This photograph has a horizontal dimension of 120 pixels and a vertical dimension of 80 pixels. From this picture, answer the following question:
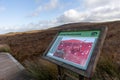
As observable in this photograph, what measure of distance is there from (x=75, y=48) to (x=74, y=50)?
6 centimetres

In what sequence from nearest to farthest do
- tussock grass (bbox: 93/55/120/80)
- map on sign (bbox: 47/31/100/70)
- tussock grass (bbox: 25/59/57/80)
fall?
map on sign (bbox: 47/31/100/70), tussock grass (bbox: 93/55/120/80), tussock grass (bbox: 25/59/57/80)

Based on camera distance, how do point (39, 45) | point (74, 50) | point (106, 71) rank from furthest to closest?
1. point (39, 45)
2. point (106, 71)
3. point (74, 50)

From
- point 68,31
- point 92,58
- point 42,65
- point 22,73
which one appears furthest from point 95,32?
point 22,73

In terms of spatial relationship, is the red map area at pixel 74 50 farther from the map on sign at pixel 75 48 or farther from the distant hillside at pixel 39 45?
the distant hillside at pixel 39 45

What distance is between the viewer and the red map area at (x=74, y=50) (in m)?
4.17

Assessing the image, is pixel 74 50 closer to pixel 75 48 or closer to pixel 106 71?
pixel 75 48

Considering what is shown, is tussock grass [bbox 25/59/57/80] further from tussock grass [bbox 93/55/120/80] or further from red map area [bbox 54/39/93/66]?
tussock grass [bbox 93/55/120/80]

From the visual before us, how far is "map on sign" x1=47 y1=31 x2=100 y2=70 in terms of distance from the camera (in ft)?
13.6

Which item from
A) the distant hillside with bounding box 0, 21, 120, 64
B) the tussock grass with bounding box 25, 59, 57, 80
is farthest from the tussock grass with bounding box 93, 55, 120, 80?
the tussock grass with bounding box 25, 59, 57, 80

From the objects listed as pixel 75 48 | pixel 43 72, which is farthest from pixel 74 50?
pixel 43 72

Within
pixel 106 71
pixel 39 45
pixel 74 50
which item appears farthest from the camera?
pixel 39 45

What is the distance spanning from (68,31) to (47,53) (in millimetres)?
931

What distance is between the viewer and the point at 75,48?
15.3 ft

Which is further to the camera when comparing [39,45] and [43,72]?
[39,45]
